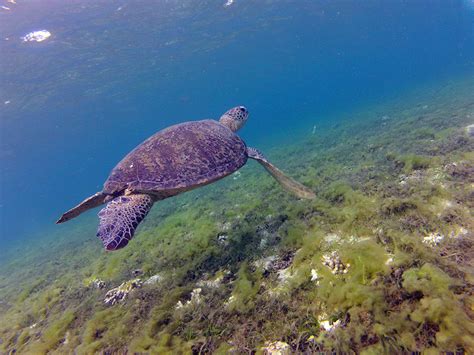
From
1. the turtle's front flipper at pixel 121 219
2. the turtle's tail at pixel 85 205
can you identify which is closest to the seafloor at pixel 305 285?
the turtle's front flipper at pixel 121 219

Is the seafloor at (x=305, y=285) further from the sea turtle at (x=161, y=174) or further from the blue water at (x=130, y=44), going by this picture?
the blue water at (x=130, y=44)

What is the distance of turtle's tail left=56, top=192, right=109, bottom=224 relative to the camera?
3.90 m

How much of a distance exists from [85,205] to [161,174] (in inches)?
→ 52.0

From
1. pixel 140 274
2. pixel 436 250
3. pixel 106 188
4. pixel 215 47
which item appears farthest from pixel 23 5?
pixel 215 47

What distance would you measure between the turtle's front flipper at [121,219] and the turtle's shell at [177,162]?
0.24 metres

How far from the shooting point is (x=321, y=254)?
3273 mm

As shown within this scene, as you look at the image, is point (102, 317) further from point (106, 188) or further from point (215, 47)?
point (215, 47)

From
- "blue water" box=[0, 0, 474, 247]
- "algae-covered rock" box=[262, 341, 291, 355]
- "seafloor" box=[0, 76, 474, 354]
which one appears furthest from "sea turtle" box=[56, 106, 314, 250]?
"blue water" box=[0, 0, 474, 247]

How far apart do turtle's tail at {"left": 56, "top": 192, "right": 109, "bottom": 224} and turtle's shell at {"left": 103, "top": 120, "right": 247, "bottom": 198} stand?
139 mm

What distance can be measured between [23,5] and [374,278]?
2100 centimetres

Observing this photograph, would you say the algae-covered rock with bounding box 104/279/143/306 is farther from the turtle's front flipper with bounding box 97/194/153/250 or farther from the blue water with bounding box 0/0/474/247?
the blue water with bounding box 0/0/474/247

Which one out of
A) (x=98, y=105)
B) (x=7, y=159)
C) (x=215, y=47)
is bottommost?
(x=7, y=159)

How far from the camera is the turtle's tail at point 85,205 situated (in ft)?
12.8

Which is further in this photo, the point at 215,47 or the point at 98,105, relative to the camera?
the point at 98,105
